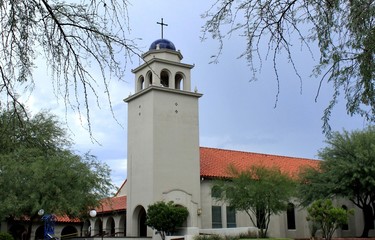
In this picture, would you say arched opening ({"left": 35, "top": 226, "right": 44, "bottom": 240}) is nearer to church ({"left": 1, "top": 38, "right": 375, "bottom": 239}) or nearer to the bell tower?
church ({"left": 1, "top": 38, "right": 375, "bottom": 239})

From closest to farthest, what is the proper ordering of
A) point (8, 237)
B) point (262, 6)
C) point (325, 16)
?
point (262, 6), point (325, 16), point (8, 237)

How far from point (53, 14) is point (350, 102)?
4.54 m

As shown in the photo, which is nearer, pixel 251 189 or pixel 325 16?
pixel 325 16

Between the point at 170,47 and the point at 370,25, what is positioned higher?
the point at 170,47

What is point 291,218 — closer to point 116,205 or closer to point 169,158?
point 169,158

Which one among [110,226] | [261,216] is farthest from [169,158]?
[110,226]

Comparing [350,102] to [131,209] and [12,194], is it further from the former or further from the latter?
[131,209]

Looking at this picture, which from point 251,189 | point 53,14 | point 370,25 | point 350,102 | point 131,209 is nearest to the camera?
point 53,14

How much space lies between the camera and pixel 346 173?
33.5 metres

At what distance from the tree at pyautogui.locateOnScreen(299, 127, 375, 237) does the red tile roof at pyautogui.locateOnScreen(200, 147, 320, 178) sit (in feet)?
7.46

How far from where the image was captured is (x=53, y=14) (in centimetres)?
465

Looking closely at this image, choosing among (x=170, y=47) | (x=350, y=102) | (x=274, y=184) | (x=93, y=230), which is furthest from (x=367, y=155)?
(x=350, y=102)

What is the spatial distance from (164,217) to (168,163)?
4695 millimetres

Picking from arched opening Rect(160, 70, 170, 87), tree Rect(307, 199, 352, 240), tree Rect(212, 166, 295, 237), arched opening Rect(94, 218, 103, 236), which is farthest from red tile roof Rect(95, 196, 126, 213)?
tree Rect(307, 199, 352, 240)
